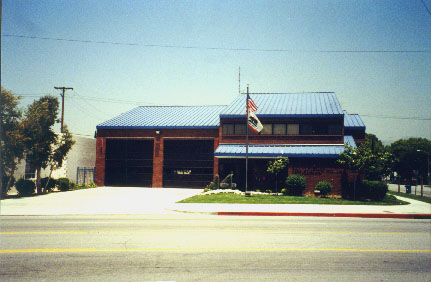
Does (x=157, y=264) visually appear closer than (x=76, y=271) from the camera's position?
No

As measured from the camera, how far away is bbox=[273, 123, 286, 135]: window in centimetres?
3291

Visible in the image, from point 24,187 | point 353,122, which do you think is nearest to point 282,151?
point 353,122

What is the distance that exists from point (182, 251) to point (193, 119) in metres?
29.6

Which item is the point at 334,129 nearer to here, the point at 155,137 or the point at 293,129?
the point at 293,129

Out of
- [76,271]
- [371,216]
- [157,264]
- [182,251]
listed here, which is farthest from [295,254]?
[371,216]

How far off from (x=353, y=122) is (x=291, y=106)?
10.6 m

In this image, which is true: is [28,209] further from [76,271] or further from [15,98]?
[76,271]

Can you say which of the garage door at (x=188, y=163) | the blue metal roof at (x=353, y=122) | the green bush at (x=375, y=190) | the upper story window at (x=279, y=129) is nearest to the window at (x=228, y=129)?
the garage door at (x=188, y=163)

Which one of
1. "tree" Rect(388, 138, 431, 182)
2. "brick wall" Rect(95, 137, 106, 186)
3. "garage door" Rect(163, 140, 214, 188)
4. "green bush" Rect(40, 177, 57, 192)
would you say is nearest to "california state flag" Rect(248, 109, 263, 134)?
"garage door" Rect(163, 140, 214, 188)

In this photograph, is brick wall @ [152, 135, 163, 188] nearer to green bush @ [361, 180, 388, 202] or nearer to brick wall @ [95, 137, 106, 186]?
brick wall @ [95, 137, 106, 186]

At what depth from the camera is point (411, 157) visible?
86250mm

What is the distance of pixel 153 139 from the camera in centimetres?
3694

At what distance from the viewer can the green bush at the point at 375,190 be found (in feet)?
80.2

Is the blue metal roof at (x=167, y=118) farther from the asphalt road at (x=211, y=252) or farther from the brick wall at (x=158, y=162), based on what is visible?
the asphalt road at (x=211, y=252)
